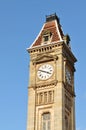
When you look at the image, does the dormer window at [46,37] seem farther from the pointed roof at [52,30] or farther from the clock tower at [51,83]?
the pointed roof at [52,30]

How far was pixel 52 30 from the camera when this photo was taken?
78812 millimetres

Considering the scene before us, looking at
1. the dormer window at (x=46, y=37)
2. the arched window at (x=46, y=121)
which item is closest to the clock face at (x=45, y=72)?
the dormer window at (x=46, y=37)

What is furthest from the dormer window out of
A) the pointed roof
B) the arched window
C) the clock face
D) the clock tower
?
the arched window

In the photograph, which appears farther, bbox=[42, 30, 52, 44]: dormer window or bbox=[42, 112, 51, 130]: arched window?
bbox=[42, 30, 52, 44]: dormer window

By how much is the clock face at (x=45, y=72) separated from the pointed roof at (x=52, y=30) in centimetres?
453

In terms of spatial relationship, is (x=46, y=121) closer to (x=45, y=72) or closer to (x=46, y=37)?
(x=45, y=72)

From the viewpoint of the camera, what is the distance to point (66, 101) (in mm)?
71625

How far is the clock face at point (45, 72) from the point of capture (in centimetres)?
7262

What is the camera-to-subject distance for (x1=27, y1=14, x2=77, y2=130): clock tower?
6906cm

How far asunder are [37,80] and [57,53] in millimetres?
5562

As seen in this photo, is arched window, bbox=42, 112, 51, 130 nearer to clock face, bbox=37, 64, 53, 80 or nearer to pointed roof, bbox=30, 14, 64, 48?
clock face, bbox=37, 64, 53, 80

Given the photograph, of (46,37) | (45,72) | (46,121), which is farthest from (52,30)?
(46,121)

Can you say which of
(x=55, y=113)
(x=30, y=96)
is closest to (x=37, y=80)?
(x=30, y=96)

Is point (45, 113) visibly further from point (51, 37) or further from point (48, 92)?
point (51, 37)
